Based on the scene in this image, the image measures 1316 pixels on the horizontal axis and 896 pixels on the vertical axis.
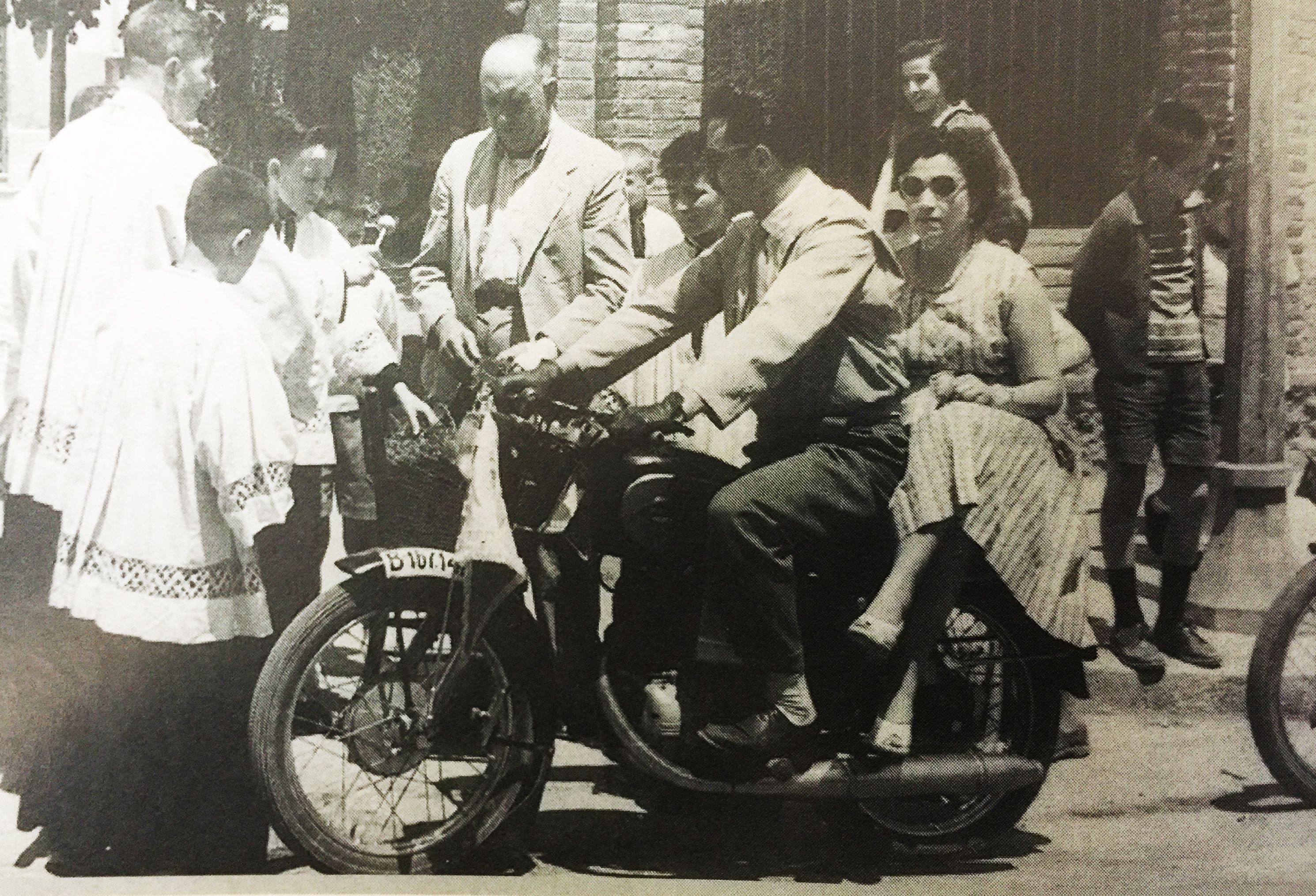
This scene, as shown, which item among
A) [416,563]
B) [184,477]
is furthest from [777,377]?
[184,477]

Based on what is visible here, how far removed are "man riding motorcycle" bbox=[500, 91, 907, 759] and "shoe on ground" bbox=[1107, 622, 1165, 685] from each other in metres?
0.95

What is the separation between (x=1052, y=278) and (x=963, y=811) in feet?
5.82

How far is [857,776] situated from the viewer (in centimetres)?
408

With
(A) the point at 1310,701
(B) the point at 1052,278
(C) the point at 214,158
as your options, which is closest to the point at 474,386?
(C) the point at 214,158

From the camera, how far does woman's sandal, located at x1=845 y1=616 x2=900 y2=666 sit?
4023 mm

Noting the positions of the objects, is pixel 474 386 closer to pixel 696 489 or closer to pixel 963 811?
pixel 696 489

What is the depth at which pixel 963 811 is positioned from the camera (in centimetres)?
431

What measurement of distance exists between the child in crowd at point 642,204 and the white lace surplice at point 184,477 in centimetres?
126

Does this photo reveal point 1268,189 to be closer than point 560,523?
No

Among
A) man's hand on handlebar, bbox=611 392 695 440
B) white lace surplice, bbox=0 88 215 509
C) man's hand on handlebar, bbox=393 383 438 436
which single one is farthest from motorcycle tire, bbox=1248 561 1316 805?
white lace surplice, bbox=0 88 215 509

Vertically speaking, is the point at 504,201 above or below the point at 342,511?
above

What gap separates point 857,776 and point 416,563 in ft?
4.97

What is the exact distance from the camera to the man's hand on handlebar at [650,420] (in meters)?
4.01

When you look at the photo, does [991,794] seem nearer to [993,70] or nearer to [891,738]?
[891,738]
